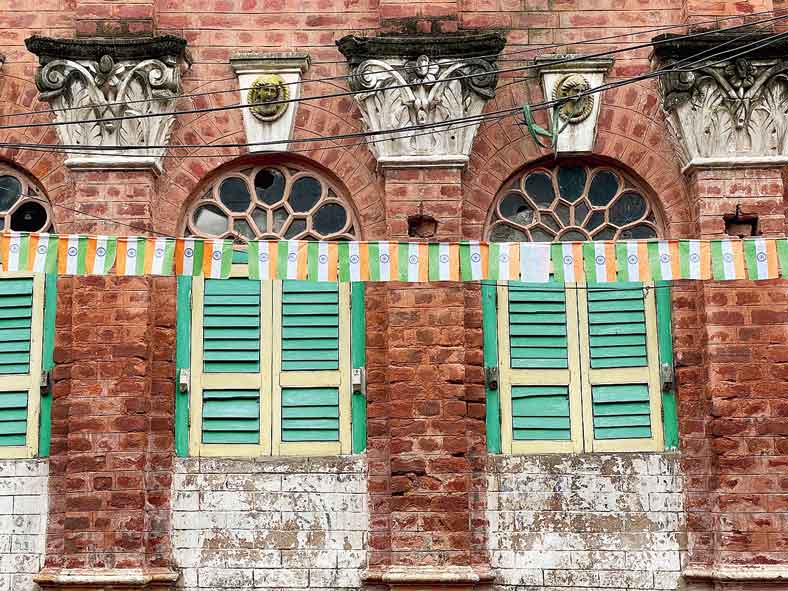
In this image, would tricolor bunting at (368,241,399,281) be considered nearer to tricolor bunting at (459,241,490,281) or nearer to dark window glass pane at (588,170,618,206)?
tricolor bunting at (459,241,490,281)

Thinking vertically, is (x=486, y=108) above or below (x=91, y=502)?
above

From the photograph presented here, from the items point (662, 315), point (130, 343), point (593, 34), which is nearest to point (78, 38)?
point (130, 343)

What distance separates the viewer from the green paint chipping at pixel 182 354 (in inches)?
530

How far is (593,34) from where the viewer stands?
46.6ft

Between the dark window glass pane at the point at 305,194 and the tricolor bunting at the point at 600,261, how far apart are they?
117 inches

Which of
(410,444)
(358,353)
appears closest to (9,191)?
(358,353)

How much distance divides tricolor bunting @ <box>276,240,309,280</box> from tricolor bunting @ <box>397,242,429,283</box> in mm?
853

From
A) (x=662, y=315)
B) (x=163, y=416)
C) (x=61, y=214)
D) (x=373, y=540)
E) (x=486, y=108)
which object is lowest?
(x=373, y=540)

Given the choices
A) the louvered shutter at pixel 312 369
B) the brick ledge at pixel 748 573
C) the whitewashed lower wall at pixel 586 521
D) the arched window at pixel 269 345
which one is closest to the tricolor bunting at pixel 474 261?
the arched window at pixel 269 345

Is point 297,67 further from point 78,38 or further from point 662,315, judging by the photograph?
point 662,315

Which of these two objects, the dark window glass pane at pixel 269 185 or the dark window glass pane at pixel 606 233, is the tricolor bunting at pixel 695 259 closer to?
the dark window glass pane at pixel 606 233

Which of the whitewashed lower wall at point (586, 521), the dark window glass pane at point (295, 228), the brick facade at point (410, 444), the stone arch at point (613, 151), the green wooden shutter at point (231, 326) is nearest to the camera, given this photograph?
the brick facade at point (410, 444)

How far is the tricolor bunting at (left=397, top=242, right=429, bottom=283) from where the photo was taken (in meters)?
12.7

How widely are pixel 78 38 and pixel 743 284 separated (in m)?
6.94
